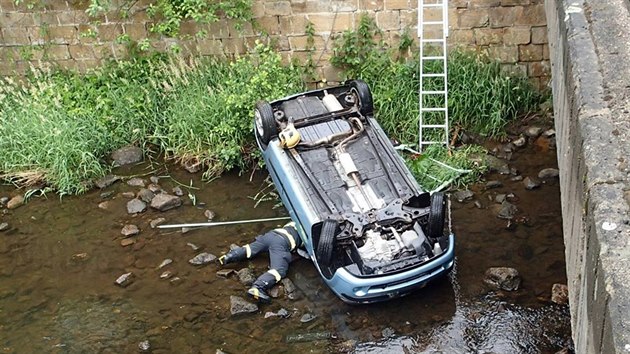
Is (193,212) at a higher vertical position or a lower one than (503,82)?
lower

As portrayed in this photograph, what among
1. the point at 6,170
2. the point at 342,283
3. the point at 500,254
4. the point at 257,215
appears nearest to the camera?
the point at 342,283

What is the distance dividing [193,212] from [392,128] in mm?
2539

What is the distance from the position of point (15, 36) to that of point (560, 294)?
24.4 feet

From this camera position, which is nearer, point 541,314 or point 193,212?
point 541,314

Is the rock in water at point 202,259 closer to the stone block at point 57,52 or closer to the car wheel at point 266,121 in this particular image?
the car wheel at point 266,121

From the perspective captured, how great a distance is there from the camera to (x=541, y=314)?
5902 millimetres

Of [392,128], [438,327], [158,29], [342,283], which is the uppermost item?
[158,29]

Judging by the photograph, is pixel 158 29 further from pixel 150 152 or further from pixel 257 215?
pixel 257 215

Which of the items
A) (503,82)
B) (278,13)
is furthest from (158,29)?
(503,82)

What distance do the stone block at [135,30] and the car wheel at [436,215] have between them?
486 centimetres

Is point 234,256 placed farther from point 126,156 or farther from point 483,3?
point 483,3

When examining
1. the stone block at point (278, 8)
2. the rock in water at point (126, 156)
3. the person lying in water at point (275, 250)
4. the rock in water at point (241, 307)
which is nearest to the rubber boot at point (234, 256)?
the person lying in water at point (275, 250)

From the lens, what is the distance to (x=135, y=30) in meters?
9.12

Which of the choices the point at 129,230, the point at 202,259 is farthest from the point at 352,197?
the point at 129,230
